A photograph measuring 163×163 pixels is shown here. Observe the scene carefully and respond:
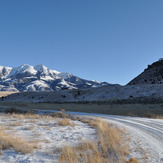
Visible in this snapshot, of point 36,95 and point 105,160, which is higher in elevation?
point 36,95

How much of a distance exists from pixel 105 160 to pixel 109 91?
6029 centimetres

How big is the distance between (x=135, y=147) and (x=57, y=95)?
7247 centimetres

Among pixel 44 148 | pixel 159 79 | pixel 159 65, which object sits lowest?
pixel 44 148

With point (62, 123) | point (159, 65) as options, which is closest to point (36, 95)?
point (159, 65)

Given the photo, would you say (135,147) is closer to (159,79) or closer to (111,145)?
(111,145)

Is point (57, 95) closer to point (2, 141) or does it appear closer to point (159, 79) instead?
point (159, 79)

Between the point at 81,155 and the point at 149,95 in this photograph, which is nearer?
the point at 81,155

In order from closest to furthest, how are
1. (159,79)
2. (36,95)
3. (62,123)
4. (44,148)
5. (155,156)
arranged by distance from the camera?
1. (155,156)
2. (44,148)
3. (62,123)
4. (159,79)
5. (36,95)

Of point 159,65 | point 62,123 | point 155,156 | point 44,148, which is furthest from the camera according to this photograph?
point 159,65

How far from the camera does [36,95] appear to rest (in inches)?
3332

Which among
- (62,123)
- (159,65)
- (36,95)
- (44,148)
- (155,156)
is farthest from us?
(159,65)

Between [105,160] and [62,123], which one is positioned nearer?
[105,160]

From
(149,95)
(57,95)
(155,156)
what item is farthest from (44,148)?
(57,95)

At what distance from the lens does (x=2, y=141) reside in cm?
771
